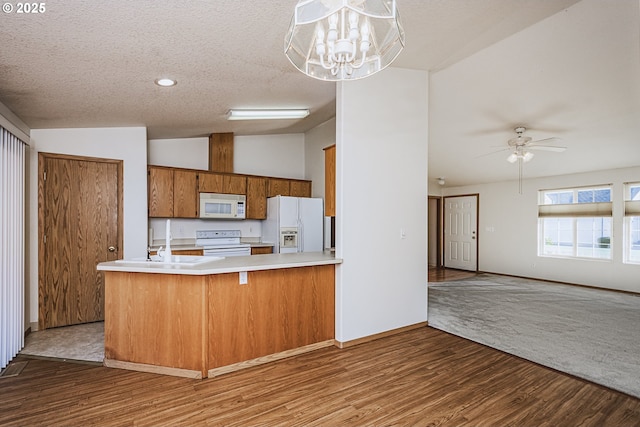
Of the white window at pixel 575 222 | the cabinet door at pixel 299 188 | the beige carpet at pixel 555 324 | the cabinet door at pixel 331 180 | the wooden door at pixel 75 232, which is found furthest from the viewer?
the white window at pixel 575 222

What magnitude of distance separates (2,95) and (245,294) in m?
2.71

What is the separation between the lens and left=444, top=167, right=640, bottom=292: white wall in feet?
19.4

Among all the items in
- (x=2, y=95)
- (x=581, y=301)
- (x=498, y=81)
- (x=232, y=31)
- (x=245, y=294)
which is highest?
(x=498, y=81)

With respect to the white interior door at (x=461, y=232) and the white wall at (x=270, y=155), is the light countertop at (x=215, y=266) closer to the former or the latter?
the white wall at (x=270, y=155)

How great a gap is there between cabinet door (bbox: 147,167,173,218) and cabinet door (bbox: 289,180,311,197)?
191cm

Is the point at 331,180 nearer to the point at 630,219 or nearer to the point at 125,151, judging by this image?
the point at 125,151

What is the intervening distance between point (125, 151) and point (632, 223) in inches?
320

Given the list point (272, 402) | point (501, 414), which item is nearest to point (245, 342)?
point (272, 402)

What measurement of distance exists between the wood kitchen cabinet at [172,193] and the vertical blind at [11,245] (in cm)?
151

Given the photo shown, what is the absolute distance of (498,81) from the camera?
12.7 feet

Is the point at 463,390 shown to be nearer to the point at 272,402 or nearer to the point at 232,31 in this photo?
the point at 272,402

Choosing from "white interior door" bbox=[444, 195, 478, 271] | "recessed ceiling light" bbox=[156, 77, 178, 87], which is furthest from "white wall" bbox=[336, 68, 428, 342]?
"white interior door" bbox=[444, 195, 478, 271]

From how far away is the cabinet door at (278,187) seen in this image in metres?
5.57

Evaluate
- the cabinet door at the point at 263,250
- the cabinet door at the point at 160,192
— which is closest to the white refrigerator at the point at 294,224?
the cabinet door at the point at 263,250
